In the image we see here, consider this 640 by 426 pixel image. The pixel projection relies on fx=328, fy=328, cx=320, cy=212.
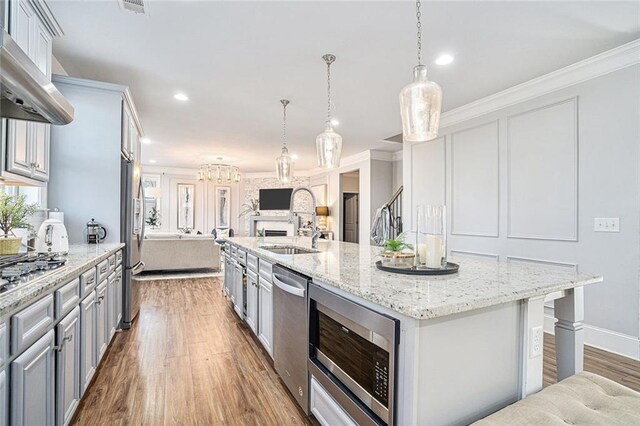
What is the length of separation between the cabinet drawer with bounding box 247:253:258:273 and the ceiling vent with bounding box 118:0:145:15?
6.55 ft

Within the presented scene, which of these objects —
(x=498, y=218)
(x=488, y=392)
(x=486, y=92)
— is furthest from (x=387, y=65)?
(x=488, y=392)

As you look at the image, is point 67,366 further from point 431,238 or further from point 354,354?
point 431,238

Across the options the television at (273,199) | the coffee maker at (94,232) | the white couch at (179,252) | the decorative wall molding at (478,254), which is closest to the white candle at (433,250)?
the decorative wall molding at (478,254)

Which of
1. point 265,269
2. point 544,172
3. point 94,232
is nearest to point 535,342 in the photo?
point 265,269

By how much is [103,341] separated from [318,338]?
1752 mm

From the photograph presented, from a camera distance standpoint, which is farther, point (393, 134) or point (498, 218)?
point (393, 134)

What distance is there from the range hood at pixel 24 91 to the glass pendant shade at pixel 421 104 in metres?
1.70

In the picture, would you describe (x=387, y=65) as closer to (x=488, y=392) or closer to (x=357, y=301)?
(x=357, y=301)

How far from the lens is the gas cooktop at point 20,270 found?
1259mm

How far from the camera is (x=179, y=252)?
6.39 metres

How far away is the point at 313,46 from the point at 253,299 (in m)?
2.24

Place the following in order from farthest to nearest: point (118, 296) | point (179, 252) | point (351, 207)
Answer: point (351, 207) → point (179, 252) → point (118, 296)

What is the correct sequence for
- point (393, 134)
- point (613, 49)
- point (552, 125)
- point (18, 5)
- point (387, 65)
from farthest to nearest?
point (393, 134) → point (552, 125) → point (387, 65) → point (613, 49) → point (18, 5)

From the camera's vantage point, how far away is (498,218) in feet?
12.6
